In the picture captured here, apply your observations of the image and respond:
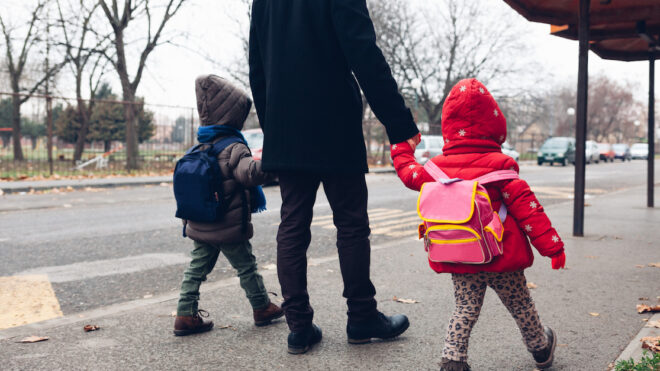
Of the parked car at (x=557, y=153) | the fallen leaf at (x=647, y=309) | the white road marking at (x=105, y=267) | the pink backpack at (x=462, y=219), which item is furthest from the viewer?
the parked car at (x=557, y=153)

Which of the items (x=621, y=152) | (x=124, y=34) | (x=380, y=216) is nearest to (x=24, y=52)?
(x=124, y=34)

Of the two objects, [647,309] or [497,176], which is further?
[647,309]

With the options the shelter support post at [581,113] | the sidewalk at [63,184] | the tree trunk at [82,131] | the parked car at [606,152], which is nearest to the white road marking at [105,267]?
the shelter support post at [581,113]

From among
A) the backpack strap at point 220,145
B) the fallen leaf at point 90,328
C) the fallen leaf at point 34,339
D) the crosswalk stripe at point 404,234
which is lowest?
the crosswalk stripe at point 404,234

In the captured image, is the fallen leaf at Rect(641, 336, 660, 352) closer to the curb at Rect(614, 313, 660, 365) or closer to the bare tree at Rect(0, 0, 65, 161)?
the curb at Rect(614, 313, 660, 365)

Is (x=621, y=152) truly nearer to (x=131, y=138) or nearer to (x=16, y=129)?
(x=131, y=138)

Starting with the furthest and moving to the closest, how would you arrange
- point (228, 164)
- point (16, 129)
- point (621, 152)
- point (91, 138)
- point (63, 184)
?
point (621, 152)
point (91, 138)
point (16, 129)
point (63, 184)
point (228, 164)

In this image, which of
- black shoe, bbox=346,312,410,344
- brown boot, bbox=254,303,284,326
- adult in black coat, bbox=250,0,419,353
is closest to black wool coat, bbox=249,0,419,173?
adult in black coat, bbox=250,0,419,353

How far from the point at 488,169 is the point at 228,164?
55.0 inches

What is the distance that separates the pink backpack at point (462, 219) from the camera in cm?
250

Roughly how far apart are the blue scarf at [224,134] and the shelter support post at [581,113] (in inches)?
179

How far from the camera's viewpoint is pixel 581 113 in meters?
6.69

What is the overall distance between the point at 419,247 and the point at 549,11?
12.7ft

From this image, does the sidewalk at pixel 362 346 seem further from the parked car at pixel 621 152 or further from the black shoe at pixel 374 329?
the parked car at pixel 621 152
